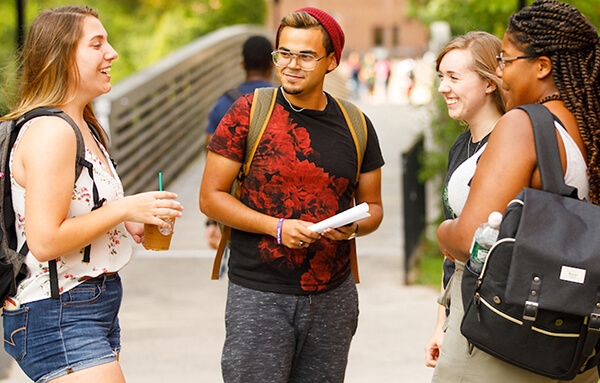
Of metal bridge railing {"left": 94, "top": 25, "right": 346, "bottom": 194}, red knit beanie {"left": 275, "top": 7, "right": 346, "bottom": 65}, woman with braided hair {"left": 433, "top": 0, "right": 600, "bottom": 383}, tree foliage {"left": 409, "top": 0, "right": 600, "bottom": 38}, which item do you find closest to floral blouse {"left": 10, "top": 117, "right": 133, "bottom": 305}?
red knit beanie {"left": 275, "top": 7, "right": 346, "bottom": 65}

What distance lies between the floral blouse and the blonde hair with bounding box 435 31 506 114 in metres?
1.38

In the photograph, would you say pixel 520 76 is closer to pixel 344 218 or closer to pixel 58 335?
pixel 344 218

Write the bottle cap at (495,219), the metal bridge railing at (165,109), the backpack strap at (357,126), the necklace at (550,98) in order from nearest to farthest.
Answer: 1. the bottle cap at (495,219)
2. the necklace at (550,98)
3. the backpack strap at (357,126)
4. the metal bridge railing at (165,109)

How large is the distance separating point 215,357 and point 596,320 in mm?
3489

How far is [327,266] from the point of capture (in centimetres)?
297

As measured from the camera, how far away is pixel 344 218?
104 inches

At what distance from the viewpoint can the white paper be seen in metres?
2.60

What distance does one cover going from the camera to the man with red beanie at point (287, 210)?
289 cm

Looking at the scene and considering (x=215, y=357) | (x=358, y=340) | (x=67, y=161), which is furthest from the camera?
(x=358, y=340)

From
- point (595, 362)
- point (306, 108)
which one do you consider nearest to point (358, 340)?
point (306, 108)

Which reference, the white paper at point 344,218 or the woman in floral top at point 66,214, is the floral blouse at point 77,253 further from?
the white paper at point 344,218

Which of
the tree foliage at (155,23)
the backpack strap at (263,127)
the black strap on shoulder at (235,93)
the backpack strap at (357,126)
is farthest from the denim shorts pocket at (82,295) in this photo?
the tree foliage at (155,23)

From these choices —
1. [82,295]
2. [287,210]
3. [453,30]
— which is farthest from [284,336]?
[453,30]

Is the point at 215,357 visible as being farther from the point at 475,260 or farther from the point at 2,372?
the point at 475,260
